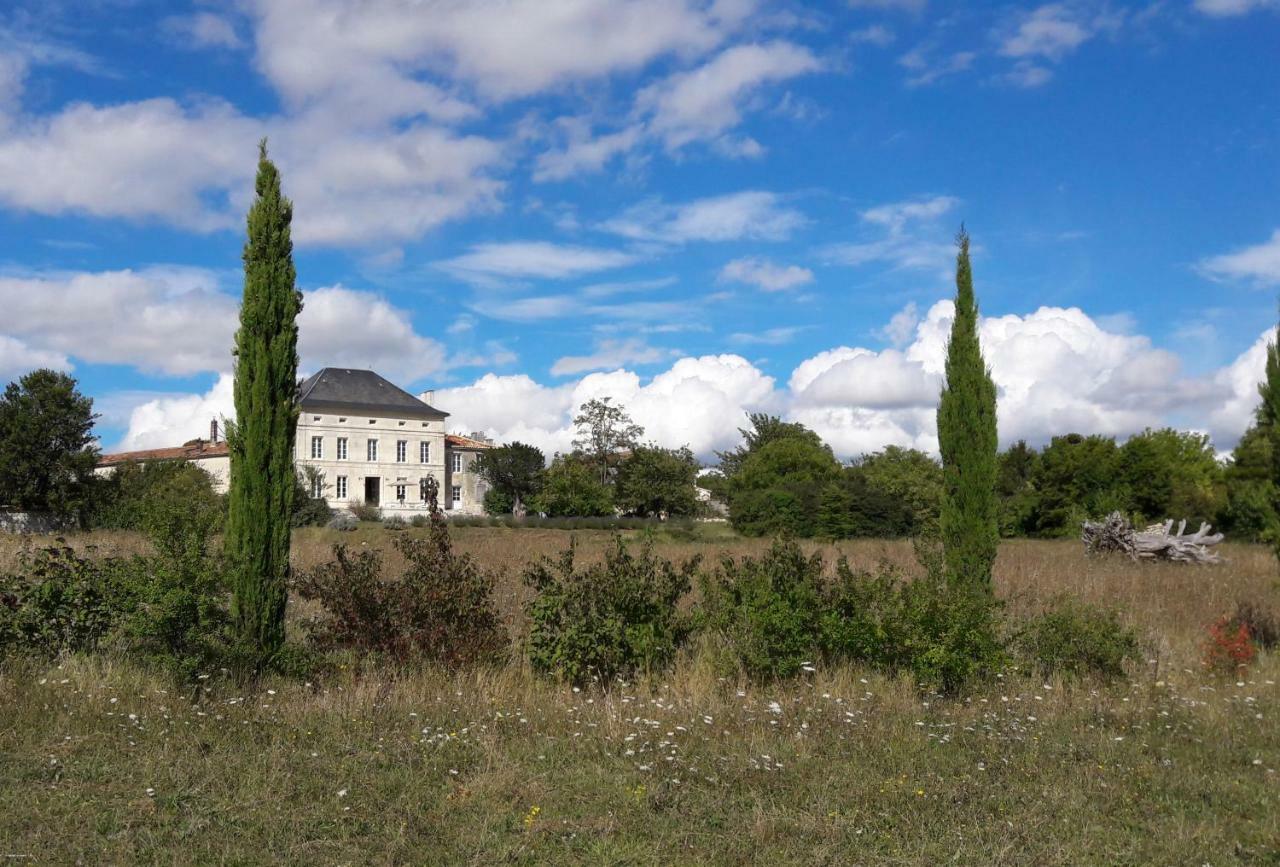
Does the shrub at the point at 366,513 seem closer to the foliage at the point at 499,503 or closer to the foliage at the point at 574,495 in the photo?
the foliage at the point at 574,495

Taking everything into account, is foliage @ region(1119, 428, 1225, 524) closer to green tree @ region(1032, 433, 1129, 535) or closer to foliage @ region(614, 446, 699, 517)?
green tree @ region(1032, 433, 1129, 535)

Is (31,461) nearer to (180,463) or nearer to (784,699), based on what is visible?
(180,463)

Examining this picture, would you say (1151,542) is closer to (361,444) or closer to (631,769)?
(631,769)

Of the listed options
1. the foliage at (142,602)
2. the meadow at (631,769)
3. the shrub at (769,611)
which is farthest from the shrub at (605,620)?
the foliage at (142,602)

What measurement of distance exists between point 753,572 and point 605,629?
4.93 ft

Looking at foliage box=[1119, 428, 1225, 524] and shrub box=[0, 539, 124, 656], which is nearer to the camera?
shrub box=[0, 539, 124, 656]

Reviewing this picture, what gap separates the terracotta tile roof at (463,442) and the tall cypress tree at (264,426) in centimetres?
6535

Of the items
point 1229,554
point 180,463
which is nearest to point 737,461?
point 180,463

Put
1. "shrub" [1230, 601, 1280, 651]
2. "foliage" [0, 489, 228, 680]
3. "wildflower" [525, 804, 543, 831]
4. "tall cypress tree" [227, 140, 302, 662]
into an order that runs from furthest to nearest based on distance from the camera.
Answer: "shrub" [1230, 601, 1280, 651]
"tall cypress tree" [227, 140, 302, 662]
"foliage" [0, 489, 228, 680]
"wildflower" [525, 804, 543, 831]

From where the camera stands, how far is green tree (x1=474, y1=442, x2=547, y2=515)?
61.3 metres

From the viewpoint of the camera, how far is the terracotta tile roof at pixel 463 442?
248 ft

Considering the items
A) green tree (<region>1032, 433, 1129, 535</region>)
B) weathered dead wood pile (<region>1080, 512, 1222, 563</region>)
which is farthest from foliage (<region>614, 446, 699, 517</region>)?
weathered dead wood pile (<region>1080, 512, 1222, 563</region>)

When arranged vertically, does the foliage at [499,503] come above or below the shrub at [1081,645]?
above

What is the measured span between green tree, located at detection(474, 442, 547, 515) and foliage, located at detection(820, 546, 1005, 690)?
2084 inches
